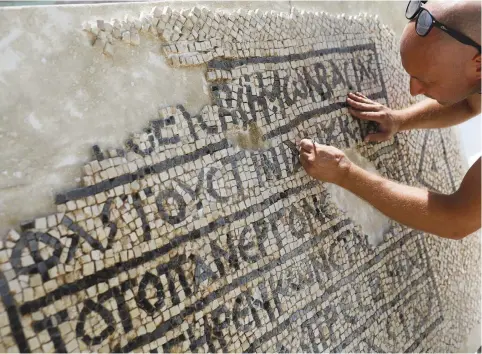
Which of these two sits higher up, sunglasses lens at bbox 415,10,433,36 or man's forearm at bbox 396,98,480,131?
sunglasses lens at bbox 415,10,433,36

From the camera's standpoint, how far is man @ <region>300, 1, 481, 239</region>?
1699mm

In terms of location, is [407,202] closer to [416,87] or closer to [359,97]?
[416,87]

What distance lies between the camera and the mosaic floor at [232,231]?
4.78 ft

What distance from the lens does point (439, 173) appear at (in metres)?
3.19

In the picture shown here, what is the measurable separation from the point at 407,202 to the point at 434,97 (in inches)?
17.8

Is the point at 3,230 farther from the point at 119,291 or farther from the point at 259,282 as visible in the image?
the point at 259,282

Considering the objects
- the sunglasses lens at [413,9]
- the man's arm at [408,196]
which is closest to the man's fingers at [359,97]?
the man's arm at [408,196]

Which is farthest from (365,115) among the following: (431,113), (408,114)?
→ (431,113)

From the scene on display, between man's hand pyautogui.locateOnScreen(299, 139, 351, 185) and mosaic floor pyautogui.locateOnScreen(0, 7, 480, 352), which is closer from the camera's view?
mosaic floor pyautogui.locateOnScreen(0, 7, 480, 352)

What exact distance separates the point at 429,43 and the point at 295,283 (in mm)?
1113

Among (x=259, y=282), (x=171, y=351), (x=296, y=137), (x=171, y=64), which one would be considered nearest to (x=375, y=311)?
(x=259, y=282)

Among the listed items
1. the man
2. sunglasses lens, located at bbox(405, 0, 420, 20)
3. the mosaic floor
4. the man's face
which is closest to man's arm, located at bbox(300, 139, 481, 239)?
the man

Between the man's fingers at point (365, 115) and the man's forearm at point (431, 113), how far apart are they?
0.17 m

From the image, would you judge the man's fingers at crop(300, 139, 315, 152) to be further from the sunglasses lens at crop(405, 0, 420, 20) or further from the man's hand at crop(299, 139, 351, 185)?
the sunglasses lens at crop(405, 0, 420, 20)
